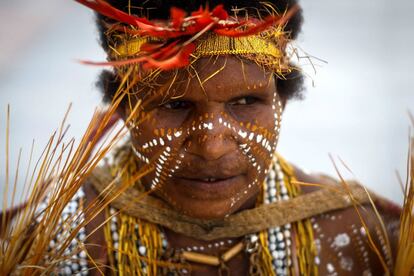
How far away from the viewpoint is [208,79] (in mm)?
1371

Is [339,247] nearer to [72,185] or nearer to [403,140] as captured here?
[72,185]

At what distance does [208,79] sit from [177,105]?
14cm

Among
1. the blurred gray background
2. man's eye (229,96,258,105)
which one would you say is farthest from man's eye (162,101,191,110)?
the blurred gray background

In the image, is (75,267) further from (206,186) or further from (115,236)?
(206,186)

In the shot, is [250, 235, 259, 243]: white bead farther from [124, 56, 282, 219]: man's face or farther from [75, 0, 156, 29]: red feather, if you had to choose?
[75, 0, 156, 29]: red feather

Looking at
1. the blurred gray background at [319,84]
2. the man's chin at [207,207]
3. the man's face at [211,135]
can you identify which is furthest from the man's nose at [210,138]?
the blurred gray background at [319,84]

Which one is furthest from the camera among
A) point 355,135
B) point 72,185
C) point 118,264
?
point 355,135

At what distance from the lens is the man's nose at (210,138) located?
1.37m

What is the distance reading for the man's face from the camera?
1.38 m

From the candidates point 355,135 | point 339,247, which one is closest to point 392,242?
point 339,247

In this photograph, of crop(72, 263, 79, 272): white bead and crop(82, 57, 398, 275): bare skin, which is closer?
crop(82, 57, 398, 275): bare skin

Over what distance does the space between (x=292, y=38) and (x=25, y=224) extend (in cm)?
96

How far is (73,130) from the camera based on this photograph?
3803 millimetres

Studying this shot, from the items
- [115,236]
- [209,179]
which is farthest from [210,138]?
[115,236]
